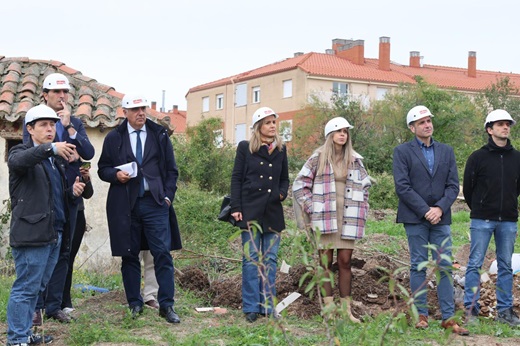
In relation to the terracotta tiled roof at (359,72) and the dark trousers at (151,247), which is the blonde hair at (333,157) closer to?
the dark trousers at (151,247)

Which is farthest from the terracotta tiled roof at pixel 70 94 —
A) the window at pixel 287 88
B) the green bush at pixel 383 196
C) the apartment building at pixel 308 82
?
the window at pixel 287 88

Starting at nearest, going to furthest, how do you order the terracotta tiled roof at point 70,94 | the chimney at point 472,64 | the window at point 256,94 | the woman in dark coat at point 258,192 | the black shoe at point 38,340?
the black shoe at point 38,340
the woman in dark coat at point 258,192
the terracotta tiled roof at point 70,94
the window at point 256,94
the chimney at point 472,64

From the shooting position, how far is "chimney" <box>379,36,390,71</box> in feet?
206

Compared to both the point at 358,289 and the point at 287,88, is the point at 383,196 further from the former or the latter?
the point at 287,88

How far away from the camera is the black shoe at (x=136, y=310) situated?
27.4 ft

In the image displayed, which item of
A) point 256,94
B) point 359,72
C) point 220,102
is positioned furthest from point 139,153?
point 220,102

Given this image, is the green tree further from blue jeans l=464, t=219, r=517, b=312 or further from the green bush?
blue jeans l=464, t=219, r=517, b=312

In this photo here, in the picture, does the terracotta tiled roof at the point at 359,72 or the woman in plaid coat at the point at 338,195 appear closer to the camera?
the woman in plaid coat at the point at 338,195

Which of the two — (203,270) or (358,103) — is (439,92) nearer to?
(358,103)

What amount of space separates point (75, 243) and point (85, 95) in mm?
4968

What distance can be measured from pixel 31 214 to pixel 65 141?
1.37m

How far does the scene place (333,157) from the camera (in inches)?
348

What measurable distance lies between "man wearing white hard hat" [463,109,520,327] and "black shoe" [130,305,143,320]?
3.54m

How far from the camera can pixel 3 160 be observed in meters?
12.6
